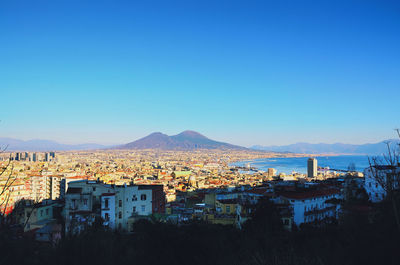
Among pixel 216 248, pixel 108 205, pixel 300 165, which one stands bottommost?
pixel 300 165

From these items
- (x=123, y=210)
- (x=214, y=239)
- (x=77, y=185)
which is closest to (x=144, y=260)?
(x=214, y=239)

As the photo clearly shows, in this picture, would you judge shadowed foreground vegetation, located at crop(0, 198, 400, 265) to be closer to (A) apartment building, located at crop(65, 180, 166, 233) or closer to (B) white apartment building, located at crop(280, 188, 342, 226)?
(B) white apartment building, located at crop(280, 188, 342, 226)

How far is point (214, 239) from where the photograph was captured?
374 inches

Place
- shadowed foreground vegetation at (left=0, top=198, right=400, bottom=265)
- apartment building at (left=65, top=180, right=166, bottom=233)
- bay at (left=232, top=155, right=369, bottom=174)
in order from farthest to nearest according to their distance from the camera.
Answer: bay at (left=232, top=155, right=369, bottom=174) < apartment building at (left=65, top=180, right=166, bottom=233) < shadowed foreground vegetation at (left=0, top=198, right=400, bottom=265)

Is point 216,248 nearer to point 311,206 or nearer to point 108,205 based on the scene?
point 108,205

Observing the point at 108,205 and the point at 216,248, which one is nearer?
the point at 216,248

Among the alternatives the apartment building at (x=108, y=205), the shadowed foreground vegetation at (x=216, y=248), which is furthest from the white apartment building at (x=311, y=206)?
the apartment building at (x=108, y=205)

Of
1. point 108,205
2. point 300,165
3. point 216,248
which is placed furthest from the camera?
point 300,165

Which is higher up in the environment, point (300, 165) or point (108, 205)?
point (108, 205)

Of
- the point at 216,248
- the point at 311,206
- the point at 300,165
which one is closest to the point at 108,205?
the point at 216,248

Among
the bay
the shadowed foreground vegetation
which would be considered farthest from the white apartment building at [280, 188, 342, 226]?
the bay

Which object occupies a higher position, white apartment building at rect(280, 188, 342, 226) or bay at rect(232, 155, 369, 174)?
white apartment building at rect(280, 188, 342, 226)

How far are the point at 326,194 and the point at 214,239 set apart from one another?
28.8ft

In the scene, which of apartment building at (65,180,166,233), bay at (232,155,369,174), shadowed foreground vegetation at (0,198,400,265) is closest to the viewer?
shadowed foreground vegetation at (0,198,400,265)
